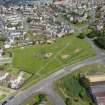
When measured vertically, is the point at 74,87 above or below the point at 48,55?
below

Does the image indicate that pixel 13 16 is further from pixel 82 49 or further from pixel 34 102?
pixel 34 102

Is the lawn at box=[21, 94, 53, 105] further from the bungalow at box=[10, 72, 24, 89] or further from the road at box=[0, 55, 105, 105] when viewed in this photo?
the bungalow at box=[10, 72, 24, 89]

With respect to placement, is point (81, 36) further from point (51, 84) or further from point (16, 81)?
point (16, 81)

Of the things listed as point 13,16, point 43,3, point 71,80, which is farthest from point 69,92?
point 43,3

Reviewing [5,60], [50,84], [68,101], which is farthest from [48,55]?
[68,101]

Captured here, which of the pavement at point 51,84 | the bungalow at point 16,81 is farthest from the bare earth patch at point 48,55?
the bungalow at point 16,81

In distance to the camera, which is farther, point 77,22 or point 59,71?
point 77,22

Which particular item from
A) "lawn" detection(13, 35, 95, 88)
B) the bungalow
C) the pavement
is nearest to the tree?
the pavement
